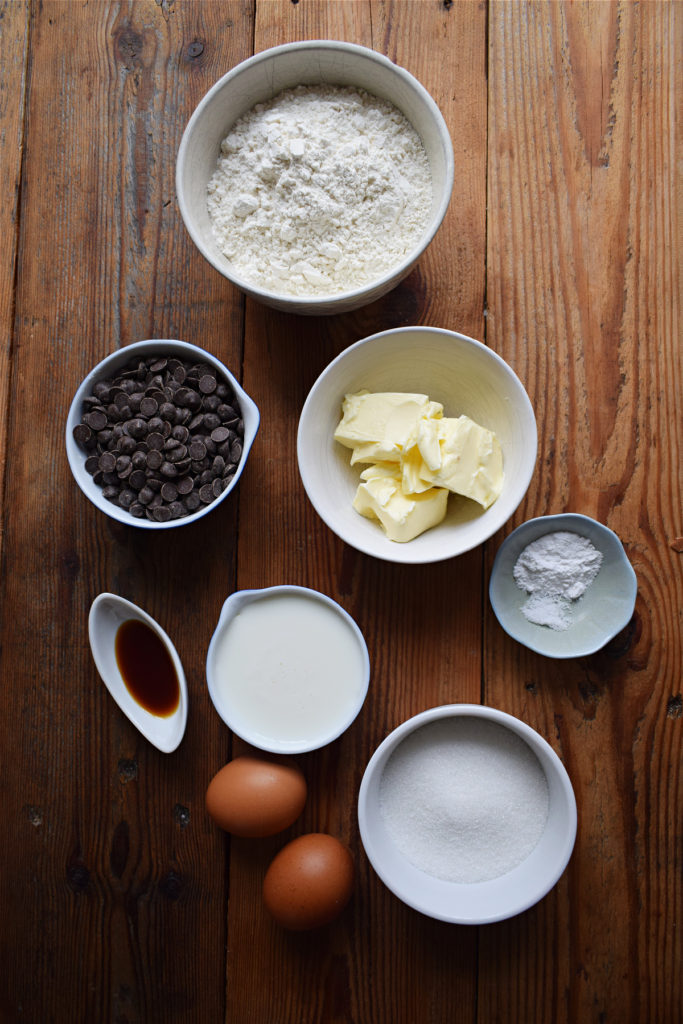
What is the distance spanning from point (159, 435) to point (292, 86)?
2.14ft

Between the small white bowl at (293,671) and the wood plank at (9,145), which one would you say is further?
the wood plank at (9,145)

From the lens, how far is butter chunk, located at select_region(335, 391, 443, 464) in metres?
1.10

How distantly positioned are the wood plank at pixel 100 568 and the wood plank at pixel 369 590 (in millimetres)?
72

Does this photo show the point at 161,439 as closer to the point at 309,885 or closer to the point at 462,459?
the point at 462,459

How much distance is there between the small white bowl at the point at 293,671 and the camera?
115 centimetres

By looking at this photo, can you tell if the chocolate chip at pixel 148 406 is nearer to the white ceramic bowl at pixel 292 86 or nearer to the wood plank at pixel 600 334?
the white ceramic bowl at pixel 292 86

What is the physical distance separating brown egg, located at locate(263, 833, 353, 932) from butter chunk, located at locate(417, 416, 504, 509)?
0.65 metres

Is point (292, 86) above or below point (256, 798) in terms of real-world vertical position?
above

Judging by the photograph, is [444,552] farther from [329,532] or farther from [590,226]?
[590,226]

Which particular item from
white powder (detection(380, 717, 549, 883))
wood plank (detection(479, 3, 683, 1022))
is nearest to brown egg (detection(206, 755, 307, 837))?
white powder (detection(380, 717, 549, 883))

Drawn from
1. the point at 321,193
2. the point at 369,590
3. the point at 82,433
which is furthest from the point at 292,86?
the point at 369,590

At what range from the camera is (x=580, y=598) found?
116cm

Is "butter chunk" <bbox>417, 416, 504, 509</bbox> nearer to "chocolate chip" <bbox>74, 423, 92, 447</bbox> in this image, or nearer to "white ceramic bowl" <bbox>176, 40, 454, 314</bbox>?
"white ceramic bowl" <bbox>176, 40, 454, 314</bbox>

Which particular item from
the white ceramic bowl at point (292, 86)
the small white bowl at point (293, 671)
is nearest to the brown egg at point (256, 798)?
the small white bowl at point (293, 671)
